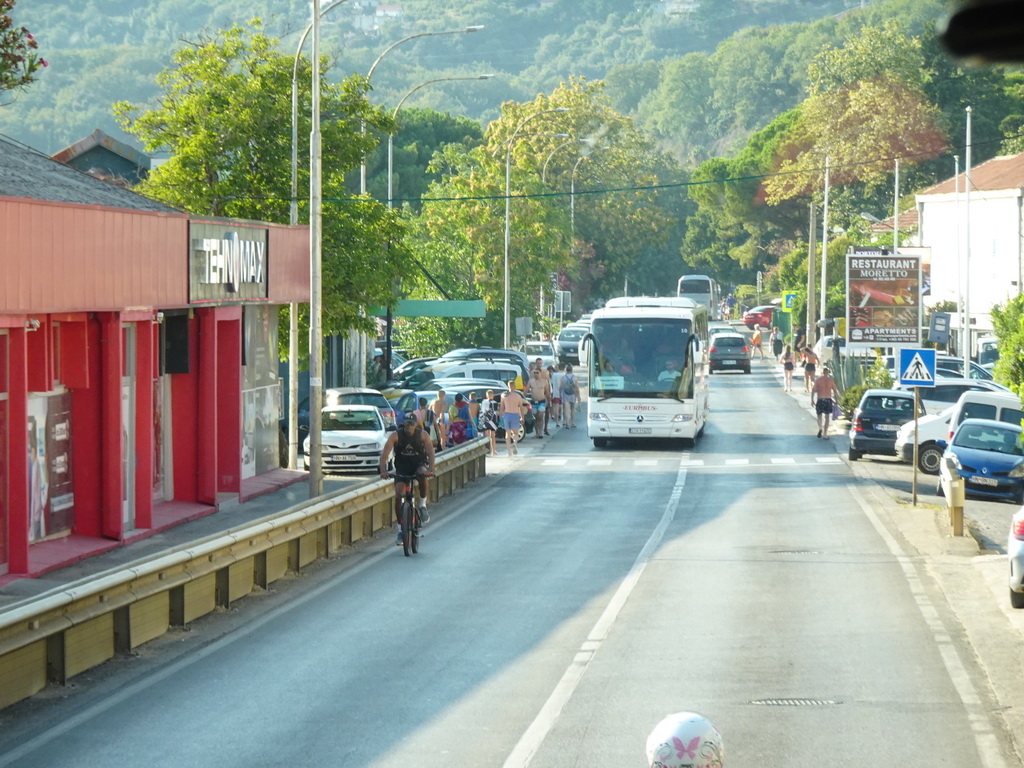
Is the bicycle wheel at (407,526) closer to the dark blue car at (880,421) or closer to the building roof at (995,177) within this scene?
the dark blue car at (880,421)

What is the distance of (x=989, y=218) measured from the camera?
66.9 metres

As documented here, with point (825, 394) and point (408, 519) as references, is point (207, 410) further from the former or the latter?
point (825, 394)

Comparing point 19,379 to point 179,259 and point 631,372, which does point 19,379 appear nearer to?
point 179,259

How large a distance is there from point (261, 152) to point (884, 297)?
20.4 m

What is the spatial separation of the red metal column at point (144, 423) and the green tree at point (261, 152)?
10.5 m

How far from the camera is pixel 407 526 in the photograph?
19.7 m

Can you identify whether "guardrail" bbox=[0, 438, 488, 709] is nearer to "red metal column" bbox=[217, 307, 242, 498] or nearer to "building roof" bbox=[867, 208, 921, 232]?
"red metal column" bbox=[217, 307, 242, 498]

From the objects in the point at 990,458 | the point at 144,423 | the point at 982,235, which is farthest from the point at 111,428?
the point at 982,235

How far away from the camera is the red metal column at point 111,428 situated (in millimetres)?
20703

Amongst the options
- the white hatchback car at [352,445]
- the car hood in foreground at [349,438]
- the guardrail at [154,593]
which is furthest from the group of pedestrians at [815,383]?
the guardrail at [154,593]

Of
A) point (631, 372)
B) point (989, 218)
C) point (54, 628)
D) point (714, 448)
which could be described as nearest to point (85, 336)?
point (54, 628)

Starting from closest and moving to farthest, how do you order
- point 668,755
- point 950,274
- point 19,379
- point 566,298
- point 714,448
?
point 668,755 < point 19,379 < point 714,448 < point 950,274 < point 566,298

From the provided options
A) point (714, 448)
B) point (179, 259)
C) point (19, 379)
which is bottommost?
point (714, 448)

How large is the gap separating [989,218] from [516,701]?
197ft
